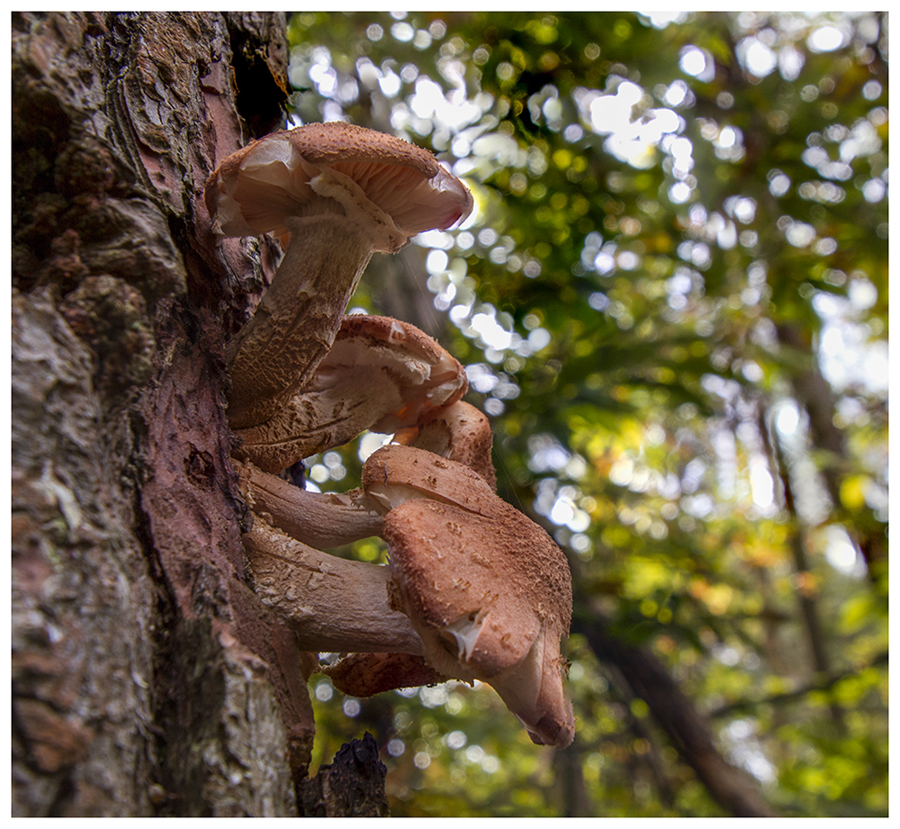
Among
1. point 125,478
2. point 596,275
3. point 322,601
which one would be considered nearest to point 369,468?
point 322,601

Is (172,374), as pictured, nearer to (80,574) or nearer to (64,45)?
(80,574)

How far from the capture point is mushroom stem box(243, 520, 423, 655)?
1328 millimetres

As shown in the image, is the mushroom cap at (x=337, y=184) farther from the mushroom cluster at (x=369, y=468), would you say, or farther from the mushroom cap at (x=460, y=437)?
the mushroom cap at (x=460, y=437)

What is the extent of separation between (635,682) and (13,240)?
3823 mm

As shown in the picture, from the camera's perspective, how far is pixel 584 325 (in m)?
3.74

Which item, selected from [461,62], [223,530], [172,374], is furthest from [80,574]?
[461,62]

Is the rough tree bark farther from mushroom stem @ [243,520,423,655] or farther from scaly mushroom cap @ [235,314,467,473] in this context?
scaly mushroom cap @ [235,314,467,473]

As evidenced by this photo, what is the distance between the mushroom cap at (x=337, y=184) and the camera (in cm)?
124

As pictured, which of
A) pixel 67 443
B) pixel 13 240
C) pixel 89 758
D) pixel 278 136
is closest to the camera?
pixel 89 758

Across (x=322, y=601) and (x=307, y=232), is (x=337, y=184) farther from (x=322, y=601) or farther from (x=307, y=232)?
(x=322, y=601)

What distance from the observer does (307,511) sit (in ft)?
5.08

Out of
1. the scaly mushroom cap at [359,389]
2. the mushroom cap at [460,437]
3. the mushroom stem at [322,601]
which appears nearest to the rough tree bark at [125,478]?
the mushroom stem at [322,601]

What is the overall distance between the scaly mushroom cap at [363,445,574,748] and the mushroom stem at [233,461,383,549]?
22cm

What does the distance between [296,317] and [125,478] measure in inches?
18.8
